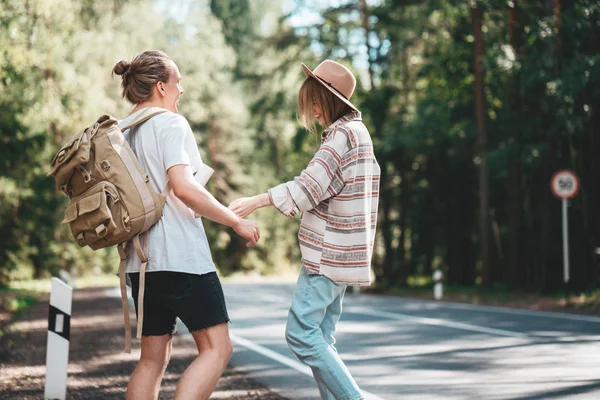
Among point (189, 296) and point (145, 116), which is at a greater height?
point (145, 116)

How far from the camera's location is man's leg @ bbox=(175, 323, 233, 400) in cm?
423

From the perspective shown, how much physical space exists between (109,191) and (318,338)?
1.29 meters

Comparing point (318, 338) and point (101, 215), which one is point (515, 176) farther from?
point (101, 215)

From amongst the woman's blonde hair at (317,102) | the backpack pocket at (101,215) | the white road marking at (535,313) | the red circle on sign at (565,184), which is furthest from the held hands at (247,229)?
the red circle on sign at (565,184)

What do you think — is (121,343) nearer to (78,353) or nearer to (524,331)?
(78,353)

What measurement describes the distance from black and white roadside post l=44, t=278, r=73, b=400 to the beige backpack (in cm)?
261

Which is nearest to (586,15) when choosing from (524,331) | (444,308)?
(444,308)

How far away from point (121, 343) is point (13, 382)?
3.43m

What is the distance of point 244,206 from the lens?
4.50 meters

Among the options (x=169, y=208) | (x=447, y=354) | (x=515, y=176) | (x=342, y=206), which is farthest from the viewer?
(x=515, y=176)

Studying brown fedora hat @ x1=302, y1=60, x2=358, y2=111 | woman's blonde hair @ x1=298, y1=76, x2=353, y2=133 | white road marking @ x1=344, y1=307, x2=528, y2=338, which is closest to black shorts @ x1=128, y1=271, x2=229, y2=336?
woman's blonde hair @ x1=298, y1=76, x2=353, y2=133

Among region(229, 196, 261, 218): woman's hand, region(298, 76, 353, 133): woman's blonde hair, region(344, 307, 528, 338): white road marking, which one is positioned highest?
region(298, 76, 353, 133): woman's blonde hair

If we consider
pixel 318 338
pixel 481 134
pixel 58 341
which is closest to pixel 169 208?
pixel 318 338

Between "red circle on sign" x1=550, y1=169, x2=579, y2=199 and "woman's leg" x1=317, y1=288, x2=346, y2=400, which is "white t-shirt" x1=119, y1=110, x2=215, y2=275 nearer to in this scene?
"woman's leg" x1=317, y1=288, x2=346, y2=400
